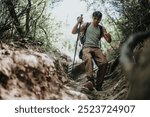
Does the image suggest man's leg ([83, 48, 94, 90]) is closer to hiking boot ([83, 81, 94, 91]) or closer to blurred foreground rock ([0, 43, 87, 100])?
hiking boot ([83, 81, 94, 91])

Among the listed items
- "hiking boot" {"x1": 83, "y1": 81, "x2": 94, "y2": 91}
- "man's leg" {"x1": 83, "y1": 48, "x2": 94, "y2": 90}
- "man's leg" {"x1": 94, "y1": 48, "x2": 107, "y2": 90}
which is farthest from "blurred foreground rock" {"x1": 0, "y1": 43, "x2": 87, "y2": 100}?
"man's leg" {"x1": 94, "y1": 48, "x2": 107, "y2": 90}

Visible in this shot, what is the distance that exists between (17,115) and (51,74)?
319 cm

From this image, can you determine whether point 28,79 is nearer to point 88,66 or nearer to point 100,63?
point 88,66

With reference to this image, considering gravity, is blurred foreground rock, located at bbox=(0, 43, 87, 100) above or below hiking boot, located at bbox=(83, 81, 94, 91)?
above

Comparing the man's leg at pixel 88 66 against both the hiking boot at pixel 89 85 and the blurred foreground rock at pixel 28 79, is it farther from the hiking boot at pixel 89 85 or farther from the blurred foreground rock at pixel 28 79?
the blurred foreground rock at pixel 28 79

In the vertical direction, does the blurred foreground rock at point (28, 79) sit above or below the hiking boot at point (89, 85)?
above

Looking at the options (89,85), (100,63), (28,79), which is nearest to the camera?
(28,79)

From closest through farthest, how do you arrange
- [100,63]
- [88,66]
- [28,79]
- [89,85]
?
[28,79] < [89,85] < [88,66] < [100,63]

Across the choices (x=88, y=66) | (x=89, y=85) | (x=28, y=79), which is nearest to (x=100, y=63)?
(x=88, y=66)

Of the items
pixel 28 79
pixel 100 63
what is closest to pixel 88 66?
pixel 100 63

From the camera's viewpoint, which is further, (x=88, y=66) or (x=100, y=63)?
(x=100, y=63)

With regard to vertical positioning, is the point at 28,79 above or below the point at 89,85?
above

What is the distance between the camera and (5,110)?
6535mm

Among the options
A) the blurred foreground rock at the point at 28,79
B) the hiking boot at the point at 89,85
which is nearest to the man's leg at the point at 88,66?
the hiking boot at the point at 89,85
